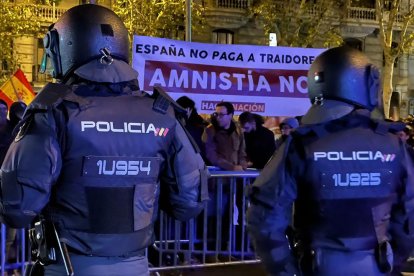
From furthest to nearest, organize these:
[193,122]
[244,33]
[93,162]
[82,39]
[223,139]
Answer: [244,33] < [193,122] < [223,139] < [82,39] < [93,162]

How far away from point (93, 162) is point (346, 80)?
1194 millimetres

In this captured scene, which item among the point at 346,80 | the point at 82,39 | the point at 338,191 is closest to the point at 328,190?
the point at 338,191

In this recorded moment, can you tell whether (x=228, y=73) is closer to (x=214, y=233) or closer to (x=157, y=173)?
(x=214, y=233)

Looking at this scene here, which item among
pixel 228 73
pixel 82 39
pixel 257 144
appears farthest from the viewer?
pixel 257 144

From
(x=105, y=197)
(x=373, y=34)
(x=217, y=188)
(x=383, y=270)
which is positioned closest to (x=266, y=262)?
(x=383, y=270)

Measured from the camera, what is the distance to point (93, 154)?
256cm

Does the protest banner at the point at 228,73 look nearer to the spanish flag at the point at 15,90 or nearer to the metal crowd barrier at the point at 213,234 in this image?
the metal crowd barrier at the point at 213,234

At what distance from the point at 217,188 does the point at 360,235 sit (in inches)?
144

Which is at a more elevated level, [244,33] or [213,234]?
[244,33]

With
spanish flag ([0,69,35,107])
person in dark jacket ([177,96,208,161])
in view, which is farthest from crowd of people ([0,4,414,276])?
spanish flag ([0,69,35,107])

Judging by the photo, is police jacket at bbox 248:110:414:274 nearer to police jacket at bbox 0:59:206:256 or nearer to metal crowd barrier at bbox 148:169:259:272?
police jacket at bbox 0:59:206:256

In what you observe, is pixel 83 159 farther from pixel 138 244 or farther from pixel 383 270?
pixel 383 270

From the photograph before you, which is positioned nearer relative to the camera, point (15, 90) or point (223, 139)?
point (223, 139)

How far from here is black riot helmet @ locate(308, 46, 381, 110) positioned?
2.89m
